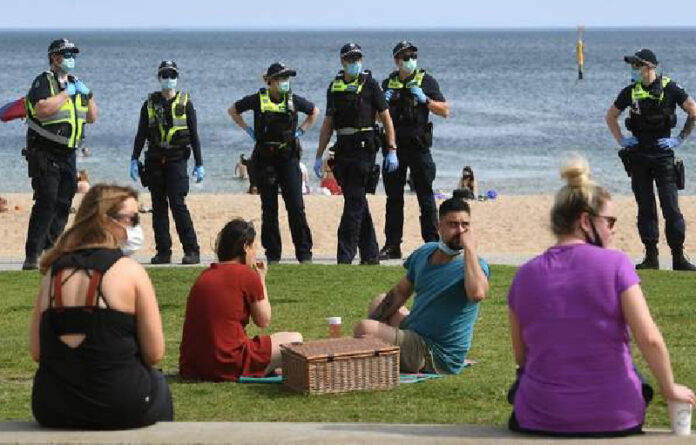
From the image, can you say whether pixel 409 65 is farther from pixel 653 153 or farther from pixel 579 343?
pixel 579 343

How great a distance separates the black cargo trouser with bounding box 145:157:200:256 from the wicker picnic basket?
7199 millimetres

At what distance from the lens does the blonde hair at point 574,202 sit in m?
6.86

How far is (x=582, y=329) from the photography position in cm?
687

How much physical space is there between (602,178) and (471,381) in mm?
34225

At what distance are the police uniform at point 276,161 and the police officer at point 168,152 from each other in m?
0.55

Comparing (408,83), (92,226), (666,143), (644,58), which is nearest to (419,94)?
(408,83)

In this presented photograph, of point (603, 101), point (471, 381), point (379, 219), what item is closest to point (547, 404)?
point (471, 381)

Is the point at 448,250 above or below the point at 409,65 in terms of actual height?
below

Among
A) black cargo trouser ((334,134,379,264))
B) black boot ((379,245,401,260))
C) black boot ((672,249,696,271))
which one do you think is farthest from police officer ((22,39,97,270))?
black boot ((672,249,696,271))

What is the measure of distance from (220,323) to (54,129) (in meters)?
6.25

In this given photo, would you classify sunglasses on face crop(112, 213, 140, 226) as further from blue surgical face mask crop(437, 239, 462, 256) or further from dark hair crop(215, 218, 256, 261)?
blue surgical face mask crop(437, 239, 462, 256)

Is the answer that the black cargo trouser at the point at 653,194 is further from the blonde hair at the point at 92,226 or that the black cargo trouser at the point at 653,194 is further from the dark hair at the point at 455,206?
the blonde hair at the point at 92,226

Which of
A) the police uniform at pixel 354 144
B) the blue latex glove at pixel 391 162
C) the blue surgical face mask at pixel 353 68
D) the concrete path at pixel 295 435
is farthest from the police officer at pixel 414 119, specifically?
the concrete path at pixel 295 435

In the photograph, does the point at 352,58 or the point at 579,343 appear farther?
the point at 352,58
